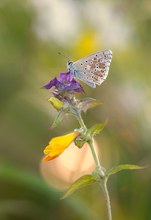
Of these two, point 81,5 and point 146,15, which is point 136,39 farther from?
point 81,5

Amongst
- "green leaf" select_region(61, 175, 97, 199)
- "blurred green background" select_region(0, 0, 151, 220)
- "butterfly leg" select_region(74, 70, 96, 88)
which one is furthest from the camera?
"blurred green background" select_region(0, 0, 151, 220)

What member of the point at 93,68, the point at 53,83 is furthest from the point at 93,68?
the point at 53,83

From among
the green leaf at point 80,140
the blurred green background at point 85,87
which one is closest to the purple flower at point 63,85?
the green leaf at point 80,140

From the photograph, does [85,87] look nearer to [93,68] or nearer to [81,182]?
[93,68]

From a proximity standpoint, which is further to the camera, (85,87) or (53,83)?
(85,87)

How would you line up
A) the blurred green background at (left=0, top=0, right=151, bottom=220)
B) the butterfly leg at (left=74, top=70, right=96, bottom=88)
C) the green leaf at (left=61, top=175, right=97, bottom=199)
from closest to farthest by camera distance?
the green leaf at (left=61, top=175, right=97, bottom=199), the butterfly leg at (left=74, top=70, right=96, bottom=88), the blurred green background at (left=0, top=0, right=151, bottom=220)

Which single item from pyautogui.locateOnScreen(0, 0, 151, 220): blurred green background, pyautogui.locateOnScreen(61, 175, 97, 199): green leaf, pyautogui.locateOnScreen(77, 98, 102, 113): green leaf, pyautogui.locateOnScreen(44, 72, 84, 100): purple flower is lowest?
pyautogui.locateOnScreen(61, 175, 97, 199): green leaf

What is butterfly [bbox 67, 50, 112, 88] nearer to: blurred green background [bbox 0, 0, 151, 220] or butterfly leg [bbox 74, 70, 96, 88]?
butterfly leg [bbox 74, 70, 96, 88]

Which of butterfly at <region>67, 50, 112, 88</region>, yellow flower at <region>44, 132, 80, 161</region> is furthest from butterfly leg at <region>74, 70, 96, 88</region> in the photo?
yellow flower at <region>44, 132, 80, 161</region>

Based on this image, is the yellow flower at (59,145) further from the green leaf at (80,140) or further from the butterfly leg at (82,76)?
the butterfly leg at (82,76)
